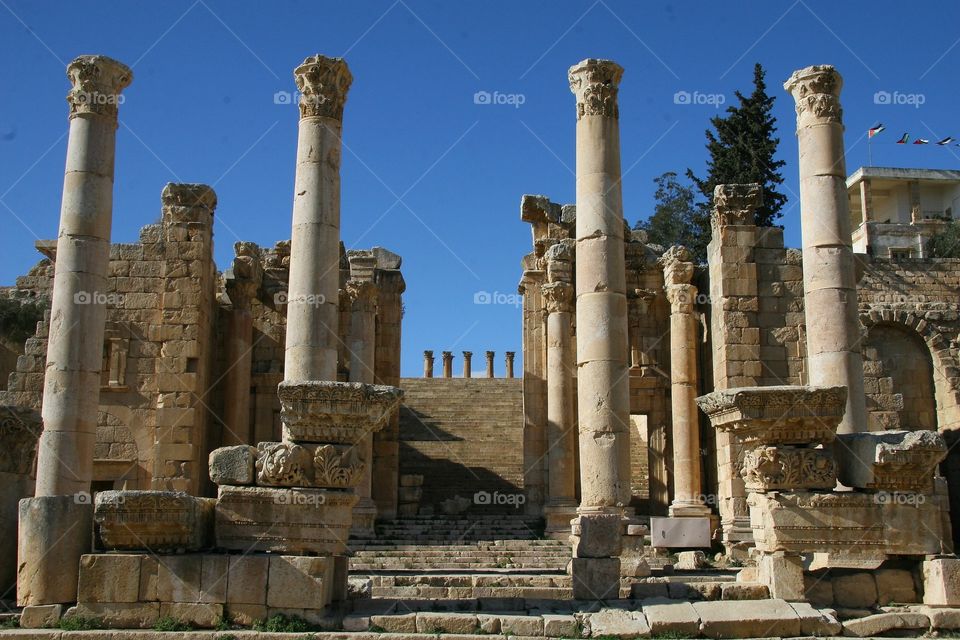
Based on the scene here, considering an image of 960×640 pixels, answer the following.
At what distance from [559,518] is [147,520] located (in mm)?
13230

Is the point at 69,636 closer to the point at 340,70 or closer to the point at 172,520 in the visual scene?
the point at 172,520

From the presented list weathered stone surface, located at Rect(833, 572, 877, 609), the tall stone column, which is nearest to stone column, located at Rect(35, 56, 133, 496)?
the tall stone column

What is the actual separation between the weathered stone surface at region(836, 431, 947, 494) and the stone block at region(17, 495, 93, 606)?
10.3 m

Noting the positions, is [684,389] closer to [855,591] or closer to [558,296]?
[558,296]

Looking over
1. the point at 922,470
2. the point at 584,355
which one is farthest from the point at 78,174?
the point at 922,470

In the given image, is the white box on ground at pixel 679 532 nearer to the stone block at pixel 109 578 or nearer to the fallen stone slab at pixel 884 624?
the fallen stone slab at pixel 884 624

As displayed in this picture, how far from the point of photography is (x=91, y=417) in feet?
58.1

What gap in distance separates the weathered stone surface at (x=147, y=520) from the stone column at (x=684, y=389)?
1421cm

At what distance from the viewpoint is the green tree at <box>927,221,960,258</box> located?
5139 centimetres

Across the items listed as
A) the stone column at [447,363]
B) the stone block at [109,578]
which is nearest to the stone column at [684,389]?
the stone block at [109,578]

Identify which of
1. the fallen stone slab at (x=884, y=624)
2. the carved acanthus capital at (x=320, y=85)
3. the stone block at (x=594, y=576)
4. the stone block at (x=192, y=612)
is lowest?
the fallen stone slab at (x=884, y=624)

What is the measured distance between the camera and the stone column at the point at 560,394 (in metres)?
24.9

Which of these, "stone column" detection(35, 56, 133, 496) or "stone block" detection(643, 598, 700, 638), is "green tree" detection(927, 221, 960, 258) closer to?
"stone block" detection(643, 598, 700, 638)

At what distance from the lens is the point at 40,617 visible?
12.0 metres
